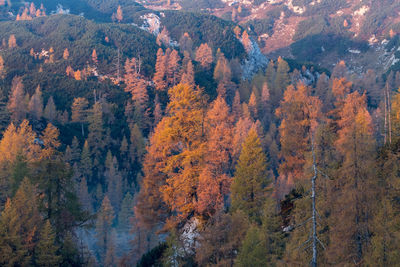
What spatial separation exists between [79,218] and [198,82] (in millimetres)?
58244

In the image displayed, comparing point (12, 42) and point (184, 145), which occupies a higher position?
point (12, 42)

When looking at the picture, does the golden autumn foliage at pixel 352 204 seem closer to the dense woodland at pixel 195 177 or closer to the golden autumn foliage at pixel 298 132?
the dense woodland at pixel 195 177

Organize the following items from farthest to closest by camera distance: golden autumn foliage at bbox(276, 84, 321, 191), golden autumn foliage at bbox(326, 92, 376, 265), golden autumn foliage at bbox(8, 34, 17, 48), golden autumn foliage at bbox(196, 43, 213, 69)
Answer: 1. golden autumn foliage at bbox(8, 34, 17, 48)
2. golden autumn foliage at bbox(196, 43, 213, 69)
3. golden autumn foliage at bbox(276, 84, 321, 191)
4. golden autumn foliage at bbox(326, 92, 376, 265)

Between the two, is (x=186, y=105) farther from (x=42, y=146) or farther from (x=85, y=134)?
(x=85, y=134)

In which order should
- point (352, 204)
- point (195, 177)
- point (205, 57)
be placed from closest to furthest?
1. point (352, 204)
2. point (195, 177)
3. point (205, 57)

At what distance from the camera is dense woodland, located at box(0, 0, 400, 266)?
1407 centimetres

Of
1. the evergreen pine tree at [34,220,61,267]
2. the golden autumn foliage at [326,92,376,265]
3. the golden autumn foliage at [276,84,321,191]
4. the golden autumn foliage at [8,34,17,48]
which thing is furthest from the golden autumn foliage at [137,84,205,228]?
the golden autumn foliage at [8,34,17,48]

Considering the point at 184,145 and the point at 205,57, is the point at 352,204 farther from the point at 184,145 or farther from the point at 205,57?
the point at 205,57

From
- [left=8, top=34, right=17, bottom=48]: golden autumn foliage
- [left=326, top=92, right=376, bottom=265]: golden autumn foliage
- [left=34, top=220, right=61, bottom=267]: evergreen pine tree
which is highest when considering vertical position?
[left=8, top=34, right=17, bottom=48]: golden autumn foliage

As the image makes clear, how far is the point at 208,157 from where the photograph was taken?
67.9 ft

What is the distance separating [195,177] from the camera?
2028cm

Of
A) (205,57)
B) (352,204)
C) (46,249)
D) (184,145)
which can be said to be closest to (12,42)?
(205,57)

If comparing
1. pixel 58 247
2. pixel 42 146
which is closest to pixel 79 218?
pixel 58 247

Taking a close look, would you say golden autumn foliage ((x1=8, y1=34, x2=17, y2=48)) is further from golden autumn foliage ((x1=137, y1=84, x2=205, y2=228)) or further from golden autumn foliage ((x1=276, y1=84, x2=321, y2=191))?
golden autumn foliage ((x1=276, y1=84, x2=321, y2=191))
